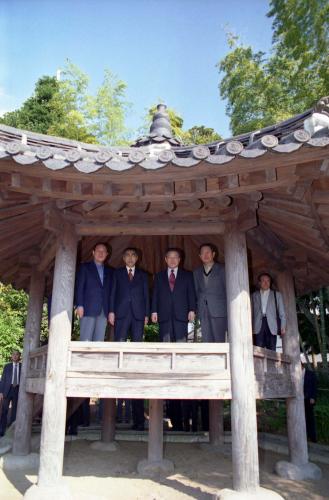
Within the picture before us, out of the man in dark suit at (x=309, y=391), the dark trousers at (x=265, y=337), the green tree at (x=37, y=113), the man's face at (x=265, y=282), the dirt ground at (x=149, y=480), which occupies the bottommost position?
the dirt ground at (x=149, y=480)

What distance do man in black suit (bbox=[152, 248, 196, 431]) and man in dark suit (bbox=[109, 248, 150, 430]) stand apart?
19cm

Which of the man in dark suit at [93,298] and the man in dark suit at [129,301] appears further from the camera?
the man in dark suit at [129,301]

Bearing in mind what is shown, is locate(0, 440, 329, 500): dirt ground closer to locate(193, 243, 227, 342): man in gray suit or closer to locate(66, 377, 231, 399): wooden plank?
locate(66, 377, 231, 399): wooden plank

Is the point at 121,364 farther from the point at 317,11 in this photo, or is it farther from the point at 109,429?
the point at 317,11

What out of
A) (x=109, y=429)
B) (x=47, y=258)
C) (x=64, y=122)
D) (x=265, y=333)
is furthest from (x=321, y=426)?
(x=64, y=122)

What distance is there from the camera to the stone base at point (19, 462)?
6.02 metres

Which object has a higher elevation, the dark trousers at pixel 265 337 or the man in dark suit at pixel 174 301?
the man in dark suit at pixel 174 301

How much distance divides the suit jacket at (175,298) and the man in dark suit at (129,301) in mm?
197

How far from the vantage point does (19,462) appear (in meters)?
6.14

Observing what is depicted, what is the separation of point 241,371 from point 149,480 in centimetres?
230

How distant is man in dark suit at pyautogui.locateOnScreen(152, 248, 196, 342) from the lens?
5609mm

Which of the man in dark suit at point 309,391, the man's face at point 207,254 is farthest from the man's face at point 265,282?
the man in dark suit at point 309,391

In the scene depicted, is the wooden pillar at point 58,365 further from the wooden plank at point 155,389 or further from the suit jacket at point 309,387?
the suit jacket at point 309,387

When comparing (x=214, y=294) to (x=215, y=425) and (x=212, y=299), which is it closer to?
(x=212, y=299)
